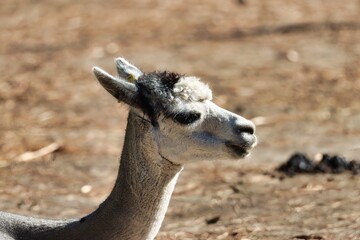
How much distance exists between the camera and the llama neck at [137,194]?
7.40m

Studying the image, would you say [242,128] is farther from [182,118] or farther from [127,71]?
[127,71]

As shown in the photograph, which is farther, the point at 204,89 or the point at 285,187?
the point at 285,187

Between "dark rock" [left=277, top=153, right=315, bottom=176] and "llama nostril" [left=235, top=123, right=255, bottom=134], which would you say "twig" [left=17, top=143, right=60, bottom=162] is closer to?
"dark rock" [left=277, top=153, right=315, bottom=176]

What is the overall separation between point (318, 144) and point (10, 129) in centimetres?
317

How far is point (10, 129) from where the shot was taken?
13.0 m

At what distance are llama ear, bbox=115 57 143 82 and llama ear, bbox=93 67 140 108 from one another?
0.19m

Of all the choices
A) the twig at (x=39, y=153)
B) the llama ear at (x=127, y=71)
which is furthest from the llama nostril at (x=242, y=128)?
the twig at (x=39, y=153)

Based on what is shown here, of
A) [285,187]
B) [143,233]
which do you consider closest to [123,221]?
[143,233]

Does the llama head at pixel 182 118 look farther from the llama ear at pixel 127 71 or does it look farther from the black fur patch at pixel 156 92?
the llama ear at pixel 127 71

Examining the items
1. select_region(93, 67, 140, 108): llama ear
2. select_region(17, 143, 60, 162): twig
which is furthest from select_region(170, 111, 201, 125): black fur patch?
select_region(17, 143, 60, 162): twig

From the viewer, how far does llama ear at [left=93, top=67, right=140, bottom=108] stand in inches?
288

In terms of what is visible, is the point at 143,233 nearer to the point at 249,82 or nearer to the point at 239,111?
the point at 239,111

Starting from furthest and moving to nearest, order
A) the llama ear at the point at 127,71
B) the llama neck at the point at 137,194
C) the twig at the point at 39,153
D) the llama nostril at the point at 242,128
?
the twig at the point at 39,153 → the llama ear at the point at 127,71 → the llama neck at the point at 137,194 → the llama nostril at the point at 242,128

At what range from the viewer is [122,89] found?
7348 millimetres
